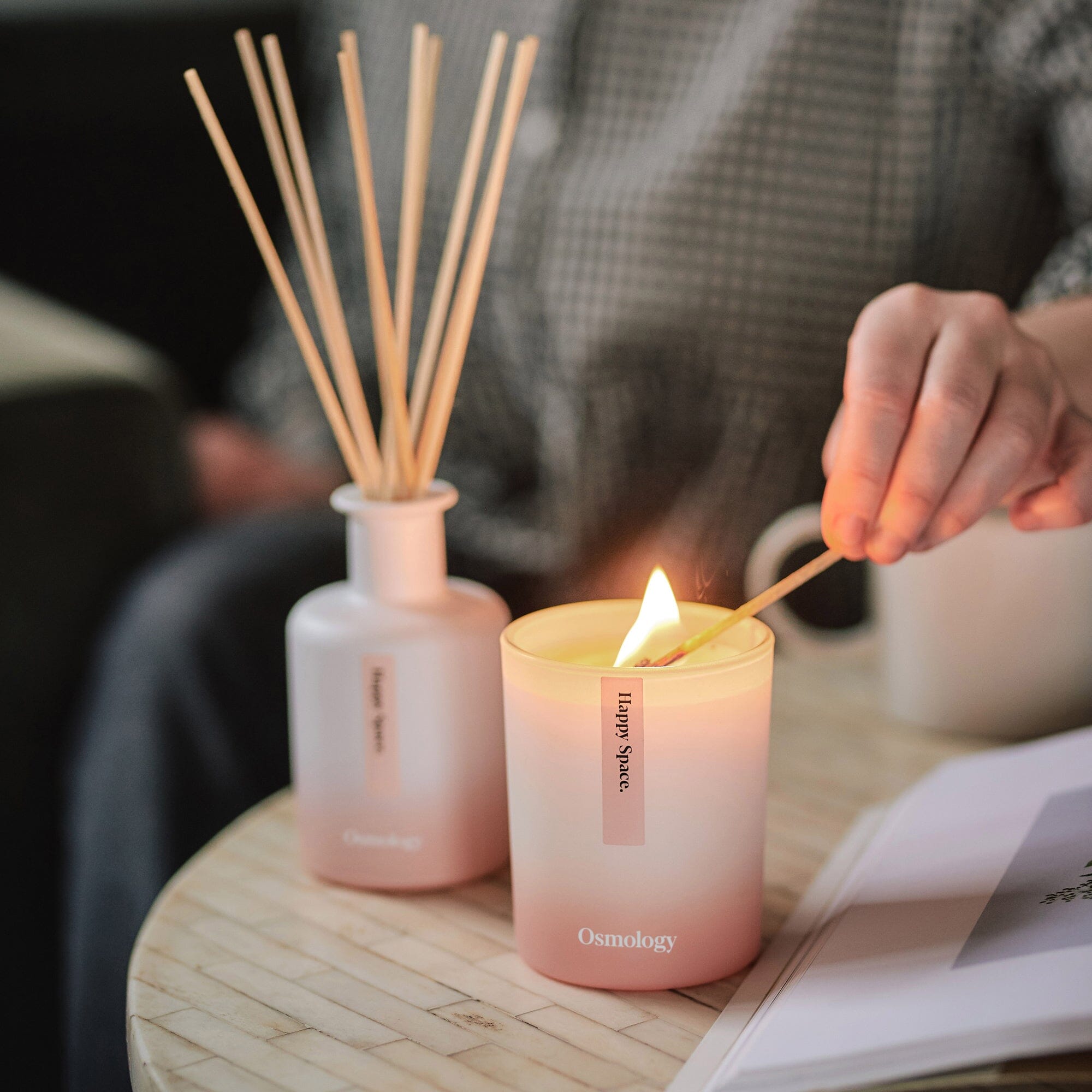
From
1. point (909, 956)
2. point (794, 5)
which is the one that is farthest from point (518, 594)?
point (909, 956)

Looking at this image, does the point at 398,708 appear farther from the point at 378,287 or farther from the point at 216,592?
the point at 216,592

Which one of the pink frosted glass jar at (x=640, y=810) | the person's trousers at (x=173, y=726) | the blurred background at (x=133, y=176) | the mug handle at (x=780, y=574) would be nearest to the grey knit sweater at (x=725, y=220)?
the mug handle at (x=780, y=574)

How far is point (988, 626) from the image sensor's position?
0.51m

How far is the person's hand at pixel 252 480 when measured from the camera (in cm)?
97

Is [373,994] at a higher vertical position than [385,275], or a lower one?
lower

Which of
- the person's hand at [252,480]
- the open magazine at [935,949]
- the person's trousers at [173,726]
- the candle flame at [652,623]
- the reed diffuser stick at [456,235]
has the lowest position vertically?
the person's trousers at [173,726]

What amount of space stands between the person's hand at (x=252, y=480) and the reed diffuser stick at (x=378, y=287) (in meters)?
0.58

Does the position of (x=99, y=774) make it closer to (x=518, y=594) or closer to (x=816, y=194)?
(x=518, y=594)

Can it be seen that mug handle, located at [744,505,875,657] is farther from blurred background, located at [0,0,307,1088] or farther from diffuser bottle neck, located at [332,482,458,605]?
A: blurred background, located at [0,0,307,1088]

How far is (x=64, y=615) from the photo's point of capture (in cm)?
78

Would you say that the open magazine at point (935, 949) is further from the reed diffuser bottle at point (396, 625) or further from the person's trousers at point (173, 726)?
the person's trousers at point (173, 726)

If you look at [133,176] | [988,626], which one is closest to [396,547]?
[988,626]

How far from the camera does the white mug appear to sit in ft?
1.65

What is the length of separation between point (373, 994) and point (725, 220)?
0.49 metres
